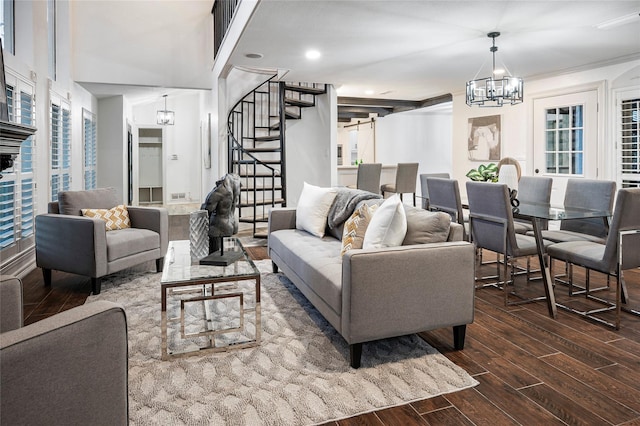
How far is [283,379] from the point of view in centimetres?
218

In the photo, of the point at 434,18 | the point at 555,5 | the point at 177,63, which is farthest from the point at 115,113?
Answer: the point at 555,5

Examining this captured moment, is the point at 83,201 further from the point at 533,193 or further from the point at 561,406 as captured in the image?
the point at 533,193

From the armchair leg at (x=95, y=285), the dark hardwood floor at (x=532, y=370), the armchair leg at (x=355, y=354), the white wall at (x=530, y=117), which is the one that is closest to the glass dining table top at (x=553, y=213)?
the dark hardwood floor at (x=532, y=370)

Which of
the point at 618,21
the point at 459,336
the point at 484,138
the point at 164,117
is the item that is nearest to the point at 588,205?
the point at 618,21

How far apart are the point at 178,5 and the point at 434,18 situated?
4.39 m

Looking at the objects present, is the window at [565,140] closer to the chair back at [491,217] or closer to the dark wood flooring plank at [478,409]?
the chair back at [491,217]

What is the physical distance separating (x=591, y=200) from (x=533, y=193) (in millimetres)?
597

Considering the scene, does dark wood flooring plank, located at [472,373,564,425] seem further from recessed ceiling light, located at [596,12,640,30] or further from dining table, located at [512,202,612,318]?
recessed ceiling light, located at [596,12,640,30]

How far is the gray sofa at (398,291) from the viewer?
2250 mm

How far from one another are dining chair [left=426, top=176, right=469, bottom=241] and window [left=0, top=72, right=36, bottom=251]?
385 cm

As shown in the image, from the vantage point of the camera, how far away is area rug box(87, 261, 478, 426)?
1894mm

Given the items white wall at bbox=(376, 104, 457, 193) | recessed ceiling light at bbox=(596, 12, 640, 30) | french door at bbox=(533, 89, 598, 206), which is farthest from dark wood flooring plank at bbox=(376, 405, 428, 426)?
white wall at bbox=(376, 104, 457, 193)

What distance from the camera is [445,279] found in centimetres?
242

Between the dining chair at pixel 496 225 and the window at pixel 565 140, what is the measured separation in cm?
308
